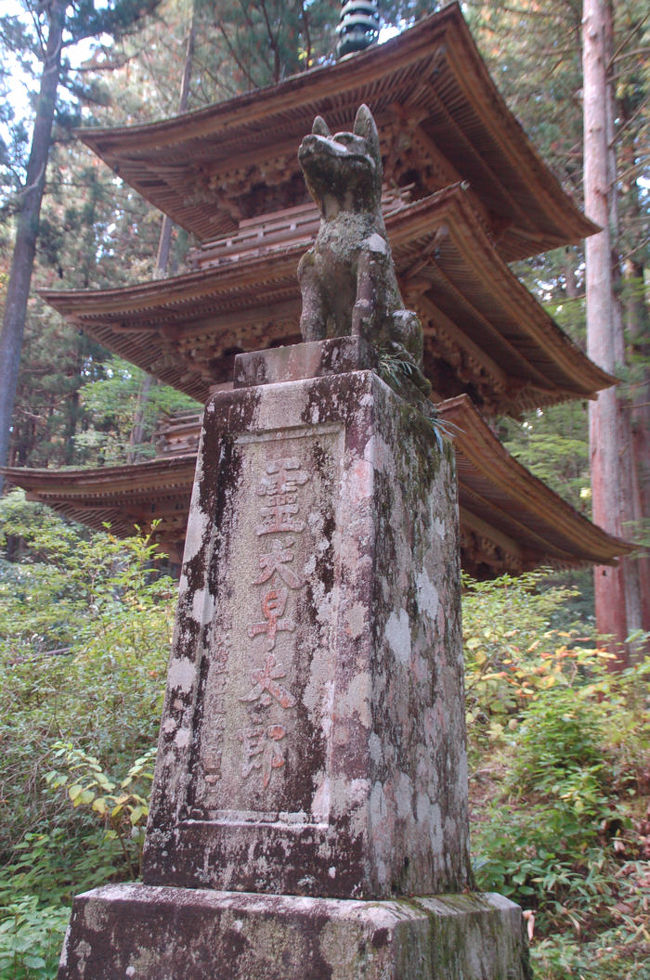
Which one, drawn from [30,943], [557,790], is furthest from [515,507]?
[30,943]

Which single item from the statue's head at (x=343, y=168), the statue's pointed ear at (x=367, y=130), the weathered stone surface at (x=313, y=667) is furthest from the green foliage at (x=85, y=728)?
the statue's pointed ear at (x=367, y=130)

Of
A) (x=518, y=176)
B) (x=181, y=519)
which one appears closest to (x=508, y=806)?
(x=181, y=519)

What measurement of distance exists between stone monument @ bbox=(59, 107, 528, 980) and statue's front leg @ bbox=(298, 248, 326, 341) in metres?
0.26

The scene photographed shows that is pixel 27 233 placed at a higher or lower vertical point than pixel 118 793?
higher

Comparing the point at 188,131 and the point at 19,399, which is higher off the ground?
the point at 19,399

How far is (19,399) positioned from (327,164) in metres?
21.9

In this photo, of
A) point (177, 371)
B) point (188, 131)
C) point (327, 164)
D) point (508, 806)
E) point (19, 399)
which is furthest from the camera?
point (19, 399)

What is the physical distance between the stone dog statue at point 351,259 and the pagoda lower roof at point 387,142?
5.39 metres

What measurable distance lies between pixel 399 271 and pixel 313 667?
626cm

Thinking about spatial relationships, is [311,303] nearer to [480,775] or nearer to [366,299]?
[366,299]

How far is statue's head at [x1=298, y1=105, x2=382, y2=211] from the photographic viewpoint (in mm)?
3184

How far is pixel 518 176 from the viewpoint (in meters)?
9.74

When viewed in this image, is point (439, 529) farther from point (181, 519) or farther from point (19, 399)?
point (19, 399)

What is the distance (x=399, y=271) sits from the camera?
778 centimetres
